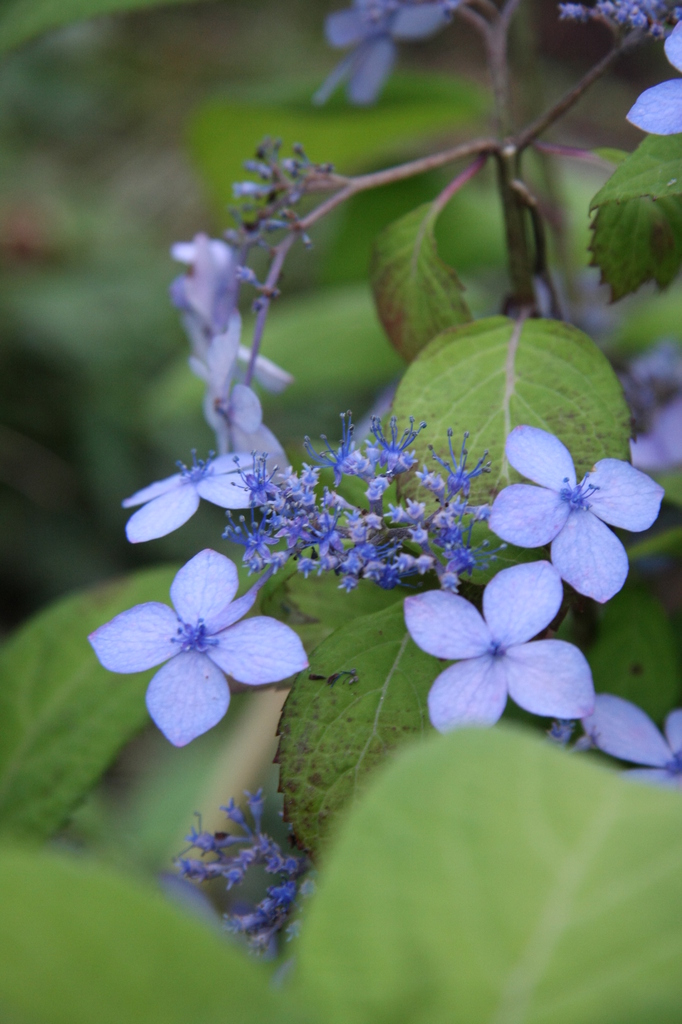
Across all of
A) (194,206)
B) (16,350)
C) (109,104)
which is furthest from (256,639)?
(109,104)

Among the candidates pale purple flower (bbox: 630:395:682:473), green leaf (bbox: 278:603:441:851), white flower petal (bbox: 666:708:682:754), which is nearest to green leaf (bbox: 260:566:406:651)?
green leaf (bbox: 278:603:441:851)

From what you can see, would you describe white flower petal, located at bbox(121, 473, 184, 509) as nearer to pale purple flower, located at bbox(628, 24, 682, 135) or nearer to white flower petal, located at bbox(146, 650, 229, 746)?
white flower petal, located at bbox(146, 650, 229, 746)

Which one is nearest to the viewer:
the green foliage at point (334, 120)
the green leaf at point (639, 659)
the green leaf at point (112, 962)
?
the green leaf at point (112, 962)

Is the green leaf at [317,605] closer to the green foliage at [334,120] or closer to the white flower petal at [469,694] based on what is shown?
the white flower petal at [469,694]

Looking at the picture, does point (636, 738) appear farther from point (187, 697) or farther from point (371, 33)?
point (371, 33)

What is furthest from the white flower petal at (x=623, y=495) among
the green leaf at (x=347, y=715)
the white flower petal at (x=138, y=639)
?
the white flower petal at (x=138, y=639)

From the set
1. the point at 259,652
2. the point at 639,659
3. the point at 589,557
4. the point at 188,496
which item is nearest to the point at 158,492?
the point at 188,496

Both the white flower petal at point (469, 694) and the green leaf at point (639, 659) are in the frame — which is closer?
the white flower petal at point (469, 694)
